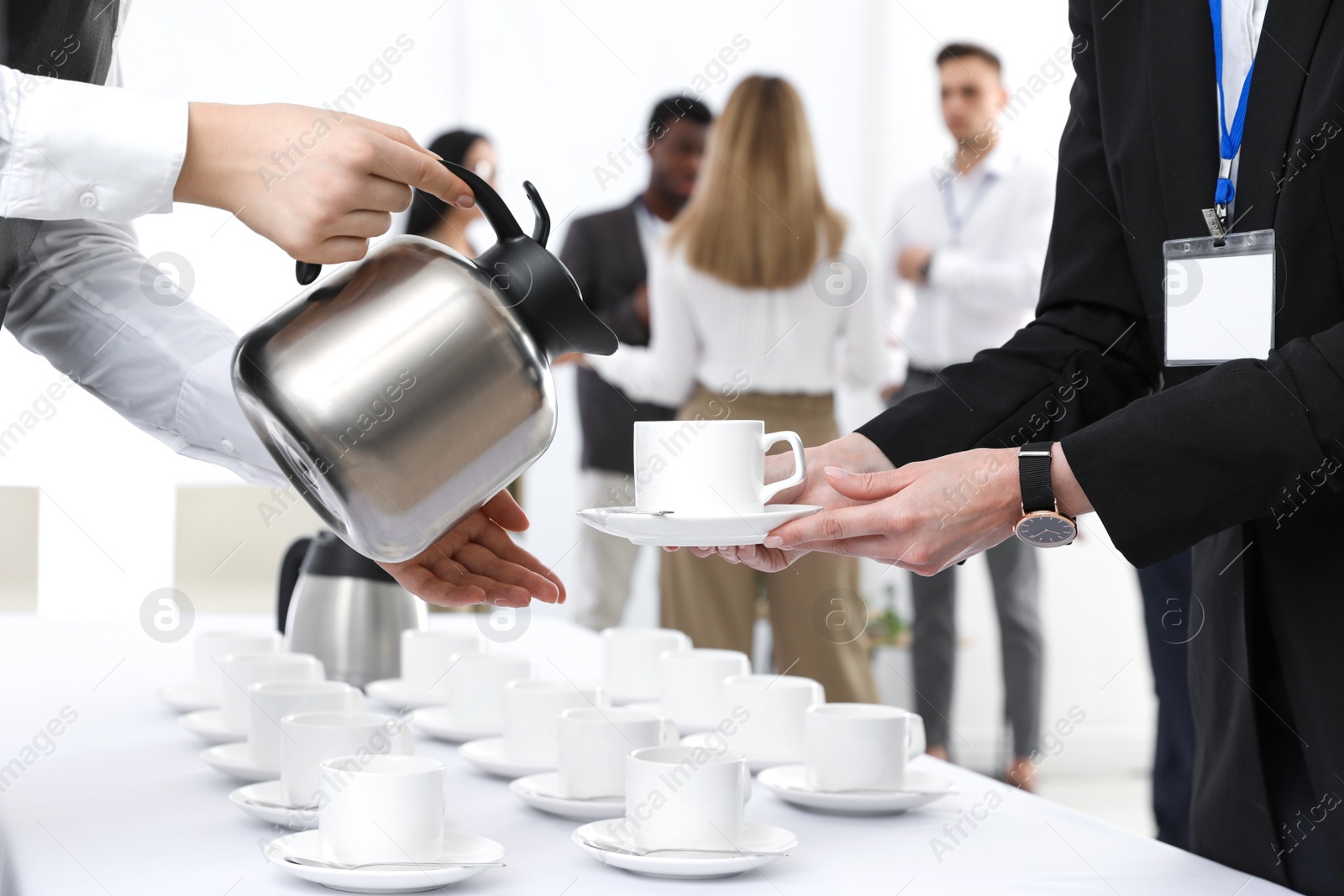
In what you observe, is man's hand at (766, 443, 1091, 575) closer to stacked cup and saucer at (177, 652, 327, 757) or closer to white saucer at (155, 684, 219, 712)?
stacked cup and saucer at (177, 652, 327, 757)

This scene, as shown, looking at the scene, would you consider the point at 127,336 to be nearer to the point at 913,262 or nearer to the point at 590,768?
the point at 590,768

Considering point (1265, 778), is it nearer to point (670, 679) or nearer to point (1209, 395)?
point (1209, 395)

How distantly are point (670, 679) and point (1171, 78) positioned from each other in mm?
686

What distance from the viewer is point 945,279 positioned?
312 centimetres

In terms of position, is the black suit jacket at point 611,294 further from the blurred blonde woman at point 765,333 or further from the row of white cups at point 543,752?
the row of white cups at point 543,752

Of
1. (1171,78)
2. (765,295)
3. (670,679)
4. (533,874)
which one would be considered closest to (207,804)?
(533,874)

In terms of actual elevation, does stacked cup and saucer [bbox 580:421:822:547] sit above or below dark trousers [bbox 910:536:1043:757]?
above

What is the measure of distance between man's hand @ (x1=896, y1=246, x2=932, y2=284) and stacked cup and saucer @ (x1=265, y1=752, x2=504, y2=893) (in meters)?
2.65

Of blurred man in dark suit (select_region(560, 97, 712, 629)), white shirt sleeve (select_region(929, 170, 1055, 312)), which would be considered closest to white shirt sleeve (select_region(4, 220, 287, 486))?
blurred man in dark suit (select_region(560, 97, 712, 629))

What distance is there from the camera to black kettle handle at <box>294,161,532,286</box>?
0.78 m

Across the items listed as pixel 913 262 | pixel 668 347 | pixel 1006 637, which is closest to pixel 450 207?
pixel 668 347

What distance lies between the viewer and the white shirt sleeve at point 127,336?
1197 millimetres

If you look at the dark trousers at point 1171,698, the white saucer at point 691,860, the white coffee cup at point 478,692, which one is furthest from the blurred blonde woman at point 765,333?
the white saucer at point 691,860

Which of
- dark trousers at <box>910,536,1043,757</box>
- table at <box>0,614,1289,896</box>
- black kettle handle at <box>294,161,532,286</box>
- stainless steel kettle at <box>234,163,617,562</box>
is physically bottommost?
dark trousers at <box>910,536,1043,757</box>
